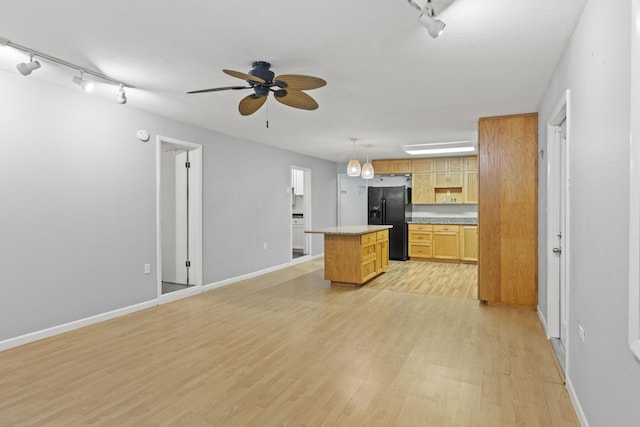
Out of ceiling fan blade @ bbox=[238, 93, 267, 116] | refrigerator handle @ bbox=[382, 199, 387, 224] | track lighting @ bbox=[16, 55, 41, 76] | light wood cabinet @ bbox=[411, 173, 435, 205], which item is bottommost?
refrigerator handle @ bbox=[382, 199, 387, 224]

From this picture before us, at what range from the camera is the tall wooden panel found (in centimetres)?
437

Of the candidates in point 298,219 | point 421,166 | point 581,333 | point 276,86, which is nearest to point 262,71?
point 276,86

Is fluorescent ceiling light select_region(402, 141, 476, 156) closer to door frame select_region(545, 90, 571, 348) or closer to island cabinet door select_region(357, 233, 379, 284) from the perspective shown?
island cabinet door select_region(357, 233, 379, 284)

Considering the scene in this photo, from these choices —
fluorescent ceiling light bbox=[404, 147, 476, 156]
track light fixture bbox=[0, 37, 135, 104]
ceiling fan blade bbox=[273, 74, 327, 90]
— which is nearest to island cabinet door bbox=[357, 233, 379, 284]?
fluorescent ceiling light bbox=[404, 147, 476, 156]

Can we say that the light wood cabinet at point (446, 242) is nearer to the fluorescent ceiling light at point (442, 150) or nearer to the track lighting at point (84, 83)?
the fluorescent ceiling light at point (442, 150)

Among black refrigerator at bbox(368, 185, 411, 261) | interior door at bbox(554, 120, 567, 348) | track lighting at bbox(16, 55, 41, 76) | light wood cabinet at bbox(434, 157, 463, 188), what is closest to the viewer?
track lighting at bbox(16, 55, 41, 76)

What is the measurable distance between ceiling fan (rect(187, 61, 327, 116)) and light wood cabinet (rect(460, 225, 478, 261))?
5873mm

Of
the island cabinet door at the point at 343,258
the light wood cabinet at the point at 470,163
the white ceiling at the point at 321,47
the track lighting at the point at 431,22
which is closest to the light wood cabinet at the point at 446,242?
the light wood cabinet at the point at 470,163

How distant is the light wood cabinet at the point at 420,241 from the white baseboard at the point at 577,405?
5.80 metres

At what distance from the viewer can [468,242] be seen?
7.90 metres

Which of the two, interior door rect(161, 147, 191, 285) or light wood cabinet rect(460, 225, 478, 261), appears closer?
interior door rect(161, 147, 191, 285)

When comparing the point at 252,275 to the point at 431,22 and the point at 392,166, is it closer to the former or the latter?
the point at 392,166

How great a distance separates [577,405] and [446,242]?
604 cm

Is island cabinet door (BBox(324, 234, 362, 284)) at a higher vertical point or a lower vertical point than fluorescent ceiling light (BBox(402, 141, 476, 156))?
lower
